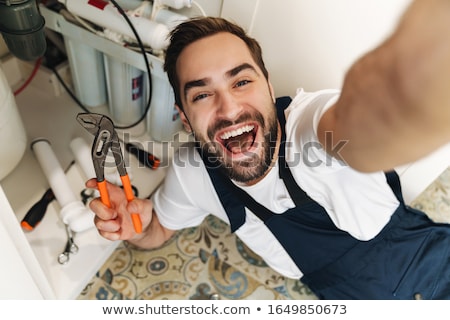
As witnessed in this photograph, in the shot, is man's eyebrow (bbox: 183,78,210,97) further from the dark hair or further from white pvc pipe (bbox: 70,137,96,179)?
white pvc pipe (bbox: 70,137,96,179)

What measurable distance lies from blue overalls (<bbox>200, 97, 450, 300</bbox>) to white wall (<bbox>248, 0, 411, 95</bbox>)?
0.96 feet

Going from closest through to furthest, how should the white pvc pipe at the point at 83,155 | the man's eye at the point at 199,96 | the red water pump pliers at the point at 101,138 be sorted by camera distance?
the red water pump pliers at the point at 101,138 → the man's eye at the point at 199,96 → the white pvc pipe at the point at 83,155

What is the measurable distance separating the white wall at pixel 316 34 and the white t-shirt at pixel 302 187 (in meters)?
0.11

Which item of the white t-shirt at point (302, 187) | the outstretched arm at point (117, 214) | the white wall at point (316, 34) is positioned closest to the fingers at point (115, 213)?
the outstretched arm at point (117, 214)

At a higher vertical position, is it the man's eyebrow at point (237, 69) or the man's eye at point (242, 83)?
the man's eyebrow at point (237, 69)

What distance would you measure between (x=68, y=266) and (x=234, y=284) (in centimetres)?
44

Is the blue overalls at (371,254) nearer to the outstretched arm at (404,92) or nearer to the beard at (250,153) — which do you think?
the beard at (250,153)

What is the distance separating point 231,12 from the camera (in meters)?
0.80

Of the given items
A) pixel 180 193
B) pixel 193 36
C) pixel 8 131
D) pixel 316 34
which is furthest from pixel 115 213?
pixel 316 34

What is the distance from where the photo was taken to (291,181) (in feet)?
2.29

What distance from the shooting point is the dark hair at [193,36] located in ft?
2.33

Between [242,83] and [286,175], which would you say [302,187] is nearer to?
[286,175]

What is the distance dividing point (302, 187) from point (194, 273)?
47 cm
